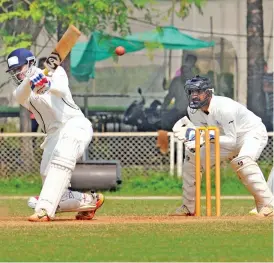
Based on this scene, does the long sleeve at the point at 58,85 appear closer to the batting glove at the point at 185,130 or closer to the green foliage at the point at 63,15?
the batting glove at the point at 185,130

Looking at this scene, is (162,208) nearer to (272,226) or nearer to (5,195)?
(5,195)

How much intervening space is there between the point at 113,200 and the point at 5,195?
214 cm

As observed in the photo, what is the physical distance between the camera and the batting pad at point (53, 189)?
14.4 meters

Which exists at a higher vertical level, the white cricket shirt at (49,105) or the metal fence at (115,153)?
the white cricket shirt at (49,105)

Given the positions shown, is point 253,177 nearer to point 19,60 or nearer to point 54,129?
point 54,129

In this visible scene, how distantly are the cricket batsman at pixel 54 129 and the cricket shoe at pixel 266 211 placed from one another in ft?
6.09

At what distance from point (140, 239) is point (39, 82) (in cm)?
→ 238

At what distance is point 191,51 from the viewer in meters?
25.7

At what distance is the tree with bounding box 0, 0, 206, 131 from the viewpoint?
83.3ft

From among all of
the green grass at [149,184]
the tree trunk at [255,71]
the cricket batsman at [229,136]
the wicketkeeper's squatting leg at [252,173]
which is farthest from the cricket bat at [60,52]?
the tree trunk at [255,71]

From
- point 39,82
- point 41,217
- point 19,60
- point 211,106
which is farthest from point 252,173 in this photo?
point 19,60

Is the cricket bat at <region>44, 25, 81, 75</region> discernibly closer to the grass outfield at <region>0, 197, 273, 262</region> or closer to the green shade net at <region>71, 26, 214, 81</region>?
the grass outfield at <region>0, 197, 273, 262</region>

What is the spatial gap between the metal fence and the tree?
512 mm

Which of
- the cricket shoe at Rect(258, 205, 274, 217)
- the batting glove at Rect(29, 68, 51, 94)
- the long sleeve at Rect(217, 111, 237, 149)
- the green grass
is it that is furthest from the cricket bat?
the green grass
